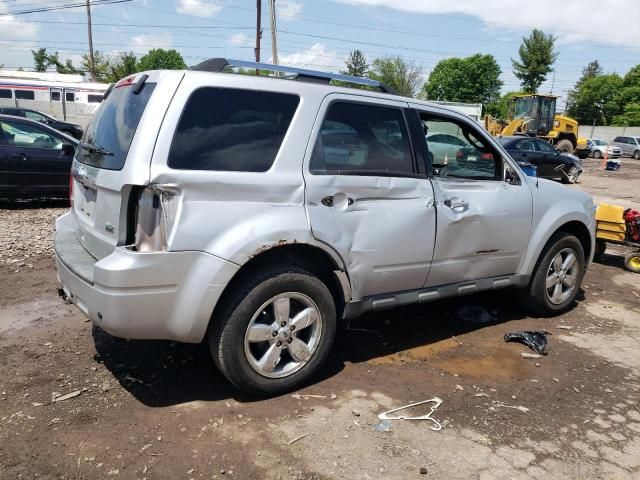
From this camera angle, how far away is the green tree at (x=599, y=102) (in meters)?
73.1

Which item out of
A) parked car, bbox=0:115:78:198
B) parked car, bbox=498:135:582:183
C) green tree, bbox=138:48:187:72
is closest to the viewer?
parked car, bbox=0:115:78:198

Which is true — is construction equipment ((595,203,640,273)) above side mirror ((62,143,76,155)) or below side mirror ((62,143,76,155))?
below

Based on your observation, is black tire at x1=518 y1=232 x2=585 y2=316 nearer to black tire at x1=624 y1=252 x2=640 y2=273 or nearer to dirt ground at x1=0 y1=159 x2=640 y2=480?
dirt ground at x1=0 y1=159 x2=640 y2=480

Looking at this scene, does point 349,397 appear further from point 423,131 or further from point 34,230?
point 34,230

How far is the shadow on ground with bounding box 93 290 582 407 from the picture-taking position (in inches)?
138

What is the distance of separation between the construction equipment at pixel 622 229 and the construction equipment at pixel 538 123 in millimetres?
22505

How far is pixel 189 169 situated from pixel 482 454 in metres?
2.23

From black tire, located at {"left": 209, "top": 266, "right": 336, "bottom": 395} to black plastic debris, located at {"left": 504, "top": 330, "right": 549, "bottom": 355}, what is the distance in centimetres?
198

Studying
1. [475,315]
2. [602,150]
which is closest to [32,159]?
[475,315]

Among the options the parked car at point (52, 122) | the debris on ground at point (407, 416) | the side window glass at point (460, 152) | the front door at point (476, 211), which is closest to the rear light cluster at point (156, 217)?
the debris on ground at point (407, 416)

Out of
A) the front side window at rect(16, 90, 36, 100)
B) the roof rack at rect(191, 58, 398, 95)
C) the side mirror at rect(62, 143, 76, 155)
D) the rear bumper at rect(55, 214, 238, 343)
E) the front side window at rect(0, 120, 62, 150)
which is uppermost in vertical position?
the front side window at rect(16, 90, 36, 100)

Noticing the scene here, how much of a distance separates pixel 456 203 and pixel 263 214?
65.2 inches

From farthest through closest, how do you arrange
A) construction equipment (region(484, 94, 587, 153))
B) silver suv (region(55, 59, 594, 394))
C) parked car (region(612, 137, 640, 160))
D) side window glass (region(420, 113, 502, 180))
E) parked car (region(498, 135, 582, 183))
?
parked car (region(612, 137, 640, 160)), construction equipment (region(484, 94, 587, 153)), parked car (region(498, 135, 582, 183)), side window glass (region(420, 113, 502, 180)), silver suv (region(55, 59, 594, 394))

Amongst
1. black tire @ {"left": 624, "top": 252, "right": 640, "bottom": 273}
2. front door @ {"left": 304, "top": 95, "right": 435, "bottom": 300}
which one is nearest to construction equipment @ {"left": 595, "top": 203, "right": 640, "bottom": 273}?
black tire @ {"left": 624, "top": 252, "right": 640, "bottom": 273}
